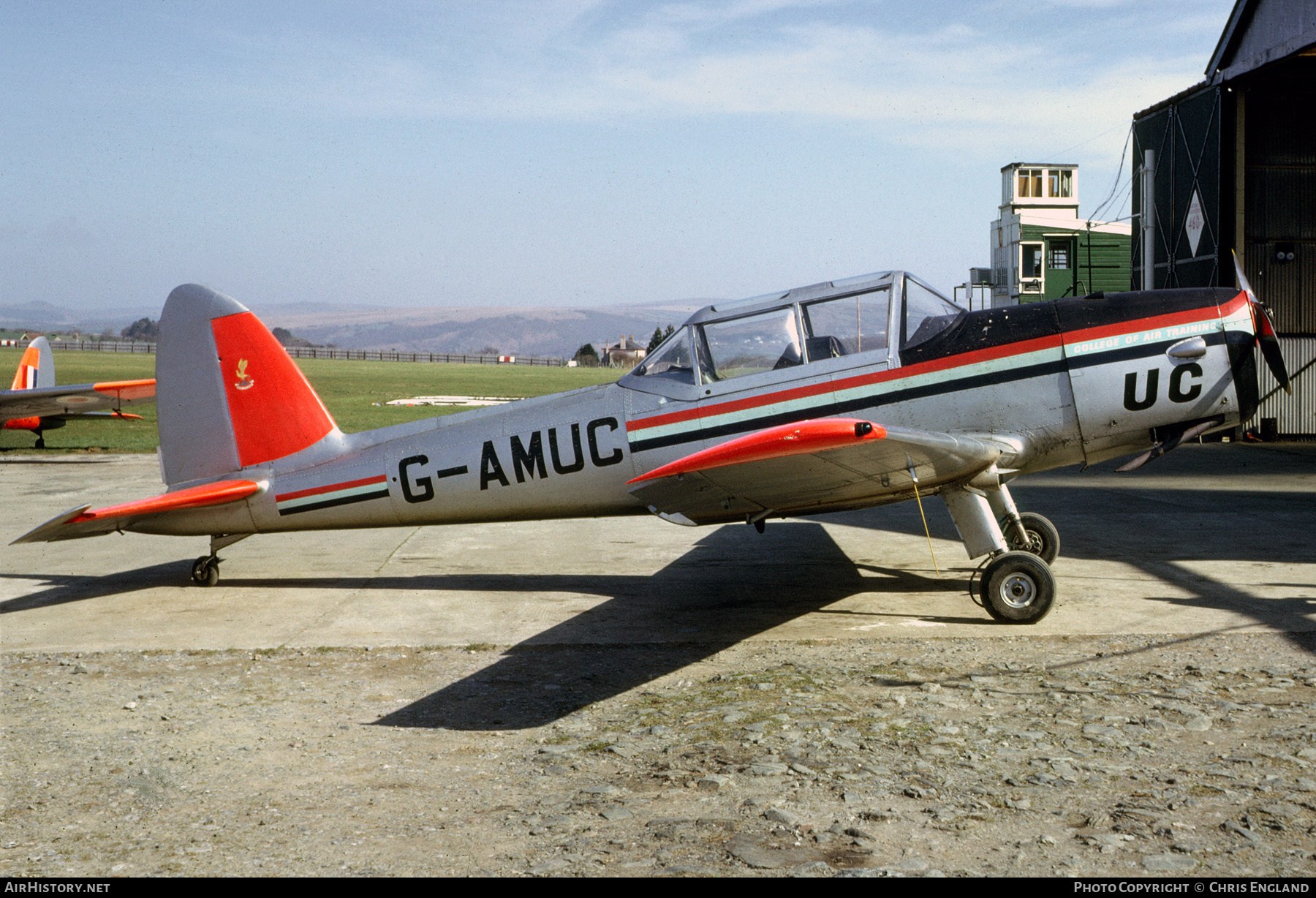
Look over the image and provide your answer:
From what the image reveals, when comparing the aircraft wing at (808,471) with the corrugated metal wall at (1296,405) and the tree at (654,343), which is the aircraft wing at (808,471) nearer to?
the tree at (654,343)

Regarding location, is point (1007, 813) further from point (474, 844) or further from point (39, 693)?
point (39, 693)

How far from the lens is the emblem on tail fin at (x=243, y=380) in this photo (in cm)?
789

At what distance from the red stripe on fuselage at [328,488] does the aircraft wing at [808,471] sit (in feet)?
7.66

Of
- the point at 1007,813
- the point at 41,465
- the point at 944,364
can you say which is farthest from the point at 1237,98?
the point at 41,465

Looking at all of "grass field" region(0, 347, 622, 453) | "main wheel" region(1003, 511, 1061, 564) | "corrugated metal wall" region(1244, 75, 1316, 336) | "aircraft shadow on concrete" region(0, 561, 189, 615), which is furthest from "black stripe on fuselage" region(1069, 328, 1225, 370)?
"corrugated metal wall" region(1244, 75, 1316, 336)

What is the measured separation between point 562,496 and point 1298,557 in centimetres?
615

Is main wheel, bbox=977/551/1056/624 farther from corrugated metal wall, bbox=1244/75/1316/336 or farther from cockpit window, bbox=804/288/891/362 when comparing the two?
corrugated metal wall, bbox=1244/75/1316/336

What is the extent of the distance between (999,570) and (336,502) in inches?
189

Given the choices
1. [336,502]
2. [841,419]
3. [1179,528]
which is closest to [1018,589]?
[841,419]

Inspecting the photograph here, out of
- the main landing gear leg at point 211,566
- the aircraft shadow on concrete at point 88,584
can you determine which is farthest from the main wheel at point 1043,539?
the aircraft shadow on concrete at point 88,584

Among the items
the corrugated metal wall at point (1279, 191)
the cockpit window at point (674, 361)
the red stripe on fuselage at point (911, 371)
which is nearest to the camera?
the red stripe on fuselage at point (911, 371)

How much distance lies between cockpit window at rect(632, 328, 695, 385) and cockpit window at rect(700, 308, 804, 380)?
0.24m

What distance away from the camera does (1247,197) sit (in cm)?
1967

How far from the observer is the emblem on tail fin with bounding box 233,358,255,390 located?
7.89 meters
